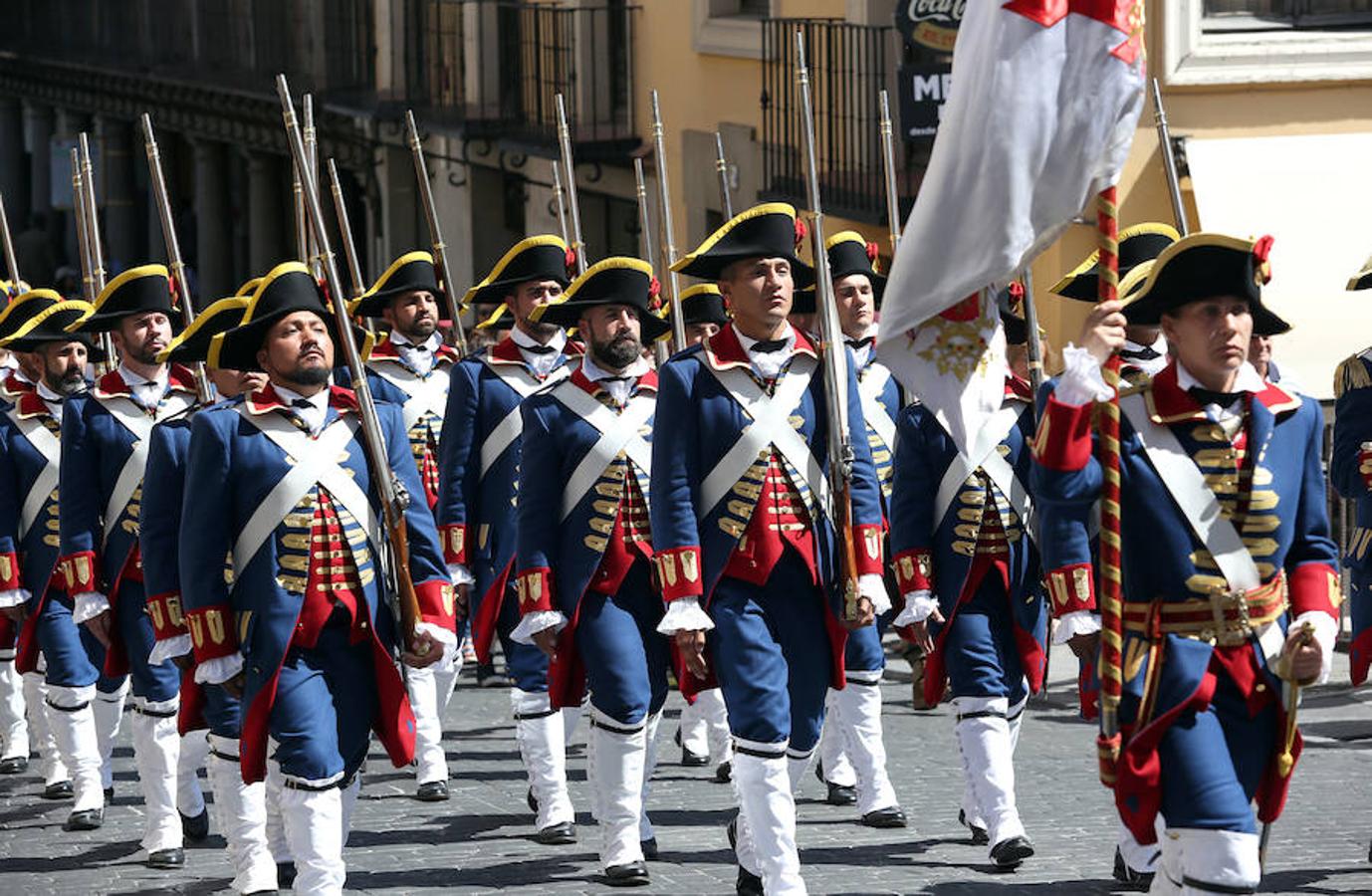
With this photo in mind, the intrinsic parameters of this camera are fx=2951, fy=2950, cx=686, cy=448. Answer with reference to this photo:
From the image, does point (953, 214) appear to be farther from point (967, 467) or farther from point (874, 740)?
point (874, 740)

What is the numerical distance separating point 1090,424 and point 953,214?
2.78 feet

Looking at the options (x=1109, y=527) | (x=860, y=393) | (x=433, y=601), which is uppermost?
(x=860, y=393)

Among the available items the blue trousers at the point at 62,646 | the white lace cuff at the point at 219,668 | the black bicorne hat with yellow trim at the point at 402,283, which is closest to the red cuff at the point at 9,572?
the blue trousers at the point at 62,646

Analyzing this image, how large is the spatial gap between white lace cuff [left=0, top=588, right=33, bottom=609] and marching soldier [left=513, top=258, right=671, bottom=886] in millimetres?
2660

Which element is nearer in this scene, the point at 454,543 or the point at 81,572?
the point at 81,572

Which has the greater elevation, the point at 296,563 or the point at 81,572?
the point at 296,563

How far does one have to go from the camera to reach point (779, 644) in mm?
9406

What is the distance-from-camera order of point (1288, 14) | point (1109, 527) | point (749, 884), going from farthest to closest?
1. point (1288, 14)
2. point (749, 884)
3. point (1109, 527)

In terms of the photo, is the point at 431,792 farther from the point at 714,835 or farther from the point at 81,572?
the point at 81,572

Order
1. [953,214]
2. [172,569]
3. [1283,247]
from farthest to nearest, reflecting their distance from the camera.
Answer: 1. [1283,247]
2. [172,569]
3. [953,214]

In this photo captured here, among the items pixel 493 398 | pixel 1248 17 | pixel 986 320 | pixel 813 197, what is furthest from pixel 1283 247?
pixel 986 320

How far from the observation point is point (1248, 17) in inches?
742

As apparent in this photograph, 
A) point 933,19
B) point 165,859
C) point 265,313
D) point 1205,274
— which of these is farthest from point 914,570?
point 933,19

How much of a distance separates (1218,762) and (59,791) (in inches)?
247
